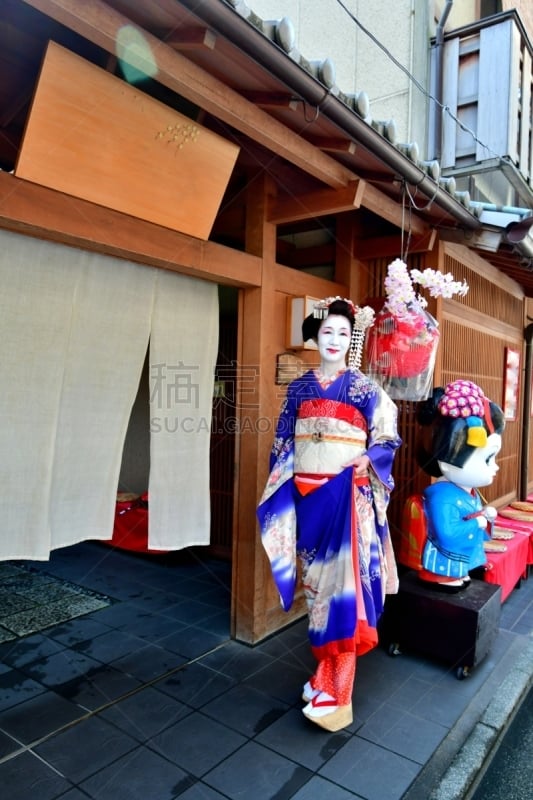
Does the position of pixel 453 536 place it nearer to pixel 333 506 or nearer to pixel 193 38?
pixel 333 506

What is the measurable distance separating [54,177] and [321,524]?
2570mm

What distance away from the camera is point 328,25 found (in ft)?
24.4

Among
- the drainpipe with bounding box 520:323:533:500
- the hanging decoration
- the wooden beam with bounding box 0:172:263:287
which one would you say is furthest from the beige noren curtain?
the drainpipe with bounding box 520:323:533:500

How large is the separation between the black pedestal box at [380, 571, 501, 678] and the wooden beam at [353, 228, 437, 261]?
9.92ft

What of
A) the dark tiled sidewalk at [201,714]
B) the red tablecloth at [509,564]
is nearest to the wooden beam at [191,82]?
the dark tiled sidewalk at [201,714]

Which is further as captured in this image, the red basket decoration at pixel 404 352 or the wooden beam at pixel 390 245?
the wooden beam at pixel 390 245

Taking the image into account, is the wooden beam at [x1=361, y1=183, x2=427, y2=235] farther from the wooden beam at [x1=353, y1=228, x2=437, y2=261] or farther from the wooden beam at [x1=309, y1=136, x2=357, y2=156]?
the wooden beam at [x1=309, y1=136, x2=357, y2=156]

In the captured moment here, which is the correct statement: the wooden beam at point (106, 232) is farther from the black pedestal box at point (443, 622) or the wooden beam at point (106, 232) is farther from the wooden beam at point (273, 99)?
the black pedestal box at point (443, 622)

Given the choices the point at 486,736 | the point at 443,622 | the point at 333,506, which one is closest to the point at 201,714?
the point at 333,506

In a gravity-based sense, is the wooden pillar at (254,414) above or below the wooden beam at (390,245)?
below

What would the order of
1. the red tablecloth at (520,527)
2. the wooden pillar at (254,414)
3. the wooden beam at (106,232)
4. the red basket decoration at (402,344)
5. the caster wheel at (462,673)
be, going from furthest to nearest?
the red tablecloth at (520,527) < the wooden pillar at (254,414) < the red basket decoration at (402,344) < the caster wheel at (462,673) < the wooden beam at (106,232)

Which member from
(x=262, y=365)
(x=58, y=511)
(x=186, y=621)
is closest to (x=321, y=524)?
(x=262, y=365)

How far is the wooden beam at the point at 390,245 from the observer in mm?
4922

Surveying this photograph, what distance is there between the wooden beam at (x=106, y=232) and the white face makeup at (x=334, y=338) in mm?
870
